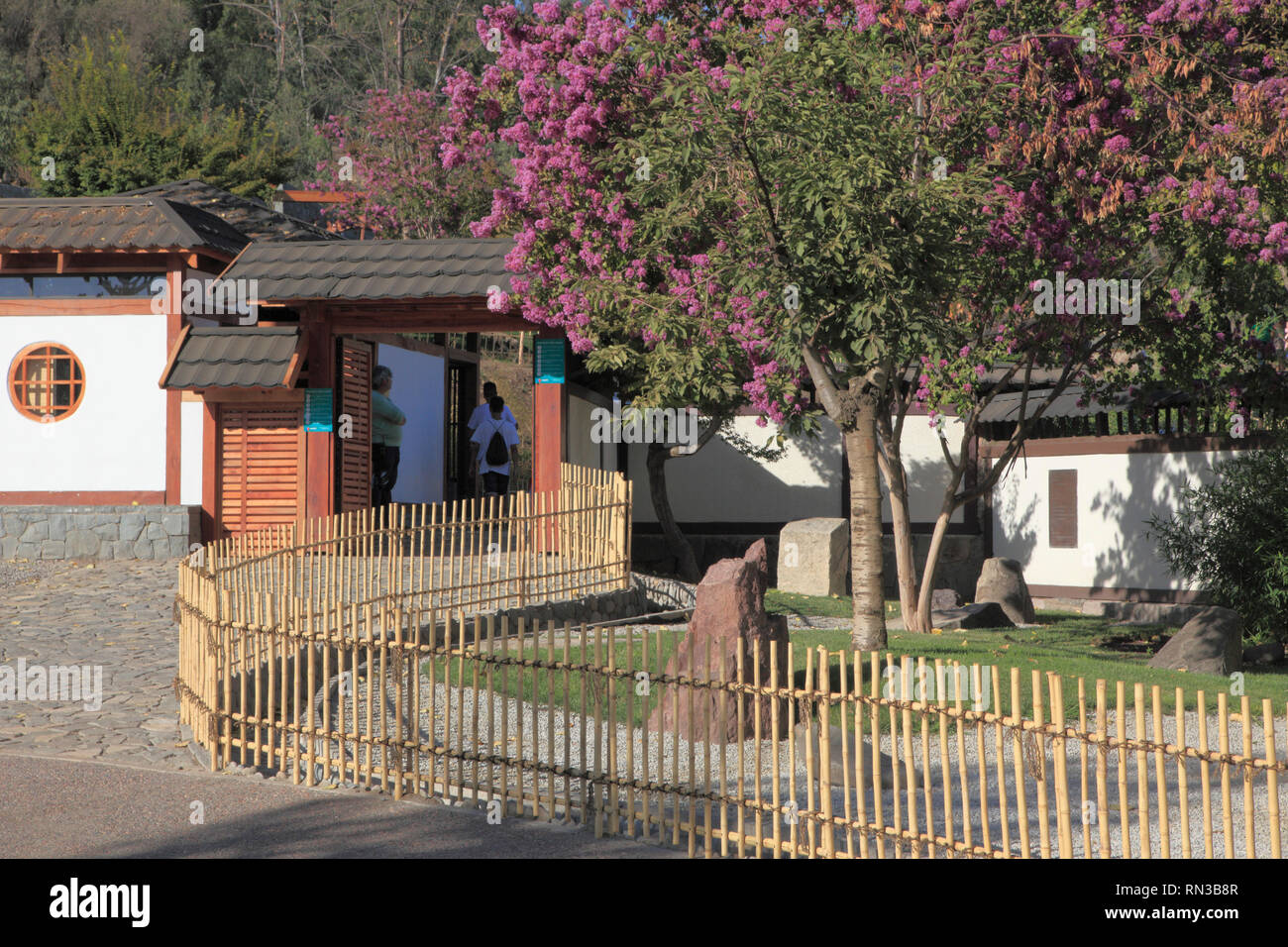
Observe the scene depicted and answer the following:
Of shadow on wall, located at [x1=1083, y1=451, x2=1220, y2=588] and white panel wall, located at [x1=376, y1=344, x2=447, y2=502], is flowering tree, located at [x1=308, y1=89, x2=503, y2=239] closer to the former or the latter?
white panel wall, located at [x1=376, y1=344, x2=447, y2=502]

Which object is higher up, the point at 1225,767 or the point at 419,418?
the point at 419,418

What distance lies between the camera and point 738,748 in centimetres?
622

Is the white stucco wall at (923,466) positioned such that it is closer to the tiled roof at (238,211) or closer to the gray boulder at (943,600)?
the gray boulder at (943,600)

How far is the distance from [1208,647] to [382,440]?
1050 centimetres

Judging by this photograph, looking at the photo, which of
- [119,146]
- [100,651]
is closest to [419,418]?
[100,651]

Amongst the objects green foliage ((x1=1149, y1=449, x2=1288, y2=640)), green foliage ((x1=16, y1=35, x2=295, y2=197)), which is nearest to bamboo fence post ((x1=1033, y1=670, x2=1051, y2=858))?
green foliage ((x1=1149, y1=449, x2=1288, y2=640))

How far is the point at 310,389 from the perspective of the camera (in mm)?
15672

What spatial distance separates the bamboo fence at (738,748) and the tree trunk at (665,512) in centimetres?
1049

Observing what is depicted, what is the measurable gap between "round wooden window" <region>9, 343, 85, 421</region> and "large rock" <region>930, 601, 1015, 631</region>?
11188mm

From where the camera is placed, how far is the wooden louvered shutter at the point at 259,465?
1584 cm

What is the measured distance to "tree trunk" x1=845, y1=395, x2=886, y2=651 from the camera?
10.4m

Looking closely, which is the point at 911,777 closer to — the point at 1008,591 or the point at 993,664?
the point at 993,664

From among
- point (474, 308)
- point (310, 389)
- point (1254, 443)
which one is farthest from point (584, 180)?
point (1254, 443)
